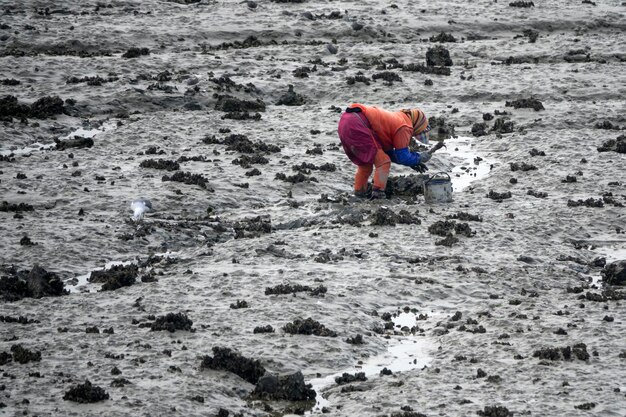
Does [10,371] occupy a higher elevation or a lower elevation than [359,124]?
lower

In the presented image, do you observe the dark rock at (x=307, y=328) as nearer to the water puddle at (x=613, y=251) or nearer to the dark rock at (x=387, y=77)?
the water puddle at (x=613, y=251)

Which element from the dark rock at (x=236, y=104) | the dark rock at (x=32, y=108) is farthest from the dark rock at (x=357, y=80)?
the dark rock at (x=32, y=108)

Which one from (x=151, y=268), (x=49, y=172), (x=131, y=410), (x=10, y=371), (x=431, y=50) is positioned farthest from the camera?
(x=431, y=50)

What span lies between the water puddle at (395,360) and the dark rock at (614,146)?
30.3ft

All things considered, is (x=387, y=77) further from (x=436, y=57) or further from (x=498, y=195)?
(x=498, y=195)

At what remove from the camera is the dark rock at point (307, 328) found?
1265cm

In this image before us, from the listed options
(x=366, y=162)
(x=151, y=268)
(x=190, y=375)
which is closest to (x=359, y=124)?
(x=366, y=162)

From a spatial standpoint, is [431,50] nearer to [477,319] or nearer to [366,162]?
[366,162]

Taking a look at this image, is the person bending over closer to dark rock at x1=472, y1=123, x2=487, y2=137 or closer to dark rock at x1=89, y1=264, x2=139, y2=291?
dark rock at x1=89, y1=264, x2=139, y2=291

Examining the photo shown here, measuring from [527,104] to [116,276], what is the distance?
499 inches

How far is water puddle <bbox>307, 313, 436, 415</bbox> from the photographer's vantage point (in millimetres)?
11656

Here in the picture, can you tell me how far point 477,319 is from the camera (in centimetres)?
1339

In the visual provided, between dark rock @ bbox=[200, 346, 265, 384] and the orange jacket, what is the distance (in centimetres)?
735

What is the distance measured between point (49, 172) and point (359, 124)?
222 inches
